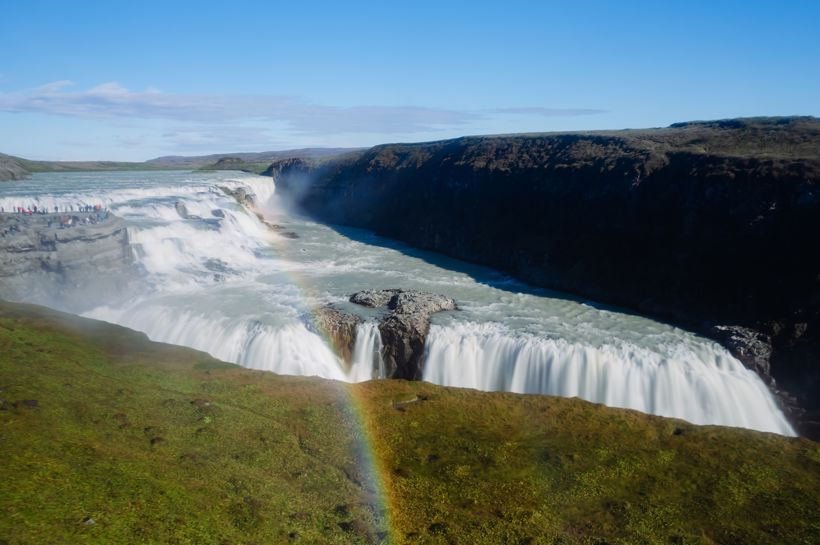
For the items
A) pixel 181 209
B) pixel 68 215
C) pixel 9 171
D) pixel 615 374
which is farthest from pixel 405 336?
pixel 9 171

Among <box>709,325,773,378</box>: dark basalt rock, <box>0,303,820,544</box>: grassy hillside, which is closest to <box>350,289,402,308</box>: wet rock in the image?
<box>0,303,820,544</box>: grassy hillside

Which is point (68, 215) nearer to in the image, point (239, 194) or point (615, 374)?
point (239, 194)

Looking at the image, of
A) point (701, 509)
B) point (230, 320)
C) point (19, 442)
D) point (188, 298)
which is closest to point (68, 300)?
point (188, 298)

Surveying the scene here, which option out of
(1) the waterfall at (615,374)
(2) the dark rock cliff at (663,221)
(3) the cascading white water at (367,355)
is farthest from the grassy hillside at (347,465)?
(2) the dark rock cliff at (663,221)

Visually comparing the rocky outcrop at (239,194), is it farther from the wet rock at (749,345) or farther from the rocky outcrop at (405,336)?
the wet rock at (749,345)

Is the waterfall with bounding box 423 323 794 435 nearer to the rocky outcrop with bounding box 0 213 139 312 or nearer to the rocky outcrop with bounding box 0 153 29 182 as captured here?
the rocky outcrop with bounding box 0 213 139 312

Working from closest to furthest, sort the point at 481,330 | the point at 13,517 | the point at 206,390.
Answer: the point at 13,517
the point at 206,390
the point at 481,330

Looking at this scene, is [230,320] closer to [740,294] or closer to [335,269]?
[335,269]
